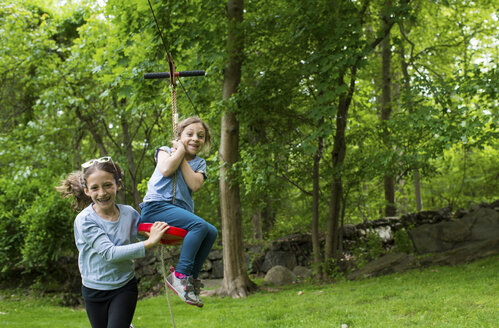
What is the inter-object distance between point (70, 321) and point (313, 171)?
18.0 ft

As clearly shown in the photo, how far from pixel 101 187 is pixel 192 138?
0.69 m

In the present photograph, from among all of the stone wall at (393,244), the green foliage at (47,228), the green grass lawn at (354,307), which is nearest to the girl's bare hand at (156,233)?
the green grass lawn at (354,307)

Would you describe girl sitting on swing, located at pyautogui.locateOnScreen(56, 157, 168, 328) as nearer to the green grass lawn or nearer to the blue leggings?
the blue leggings

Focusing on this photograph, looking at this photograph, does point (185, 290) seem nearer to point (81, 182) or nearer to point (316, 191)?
point (81, 182)

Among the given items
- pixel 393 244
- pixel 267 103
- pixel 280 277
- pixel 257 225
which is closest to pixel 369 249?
pixel 393 244

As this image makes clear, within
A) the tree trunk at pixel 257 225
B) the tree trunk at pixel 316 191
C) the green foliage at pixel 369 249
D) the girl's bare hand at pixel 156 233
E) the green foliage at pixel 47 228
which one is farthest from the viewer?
the tree trunk at pixel 257 225

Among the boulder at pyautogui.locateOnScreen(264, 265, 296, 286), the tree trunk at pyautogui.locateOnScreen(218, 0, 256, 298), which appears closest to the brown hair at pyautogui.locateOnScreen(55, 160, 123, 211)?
the tree trunk at pyautogui.locateOnScreen(218, 0, 256, 298)

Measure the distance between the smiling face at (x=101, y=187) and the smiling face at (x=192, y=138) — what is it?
551mm

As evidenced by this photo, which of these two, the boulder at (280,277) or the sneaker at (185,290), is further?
the boulder at (280,277)

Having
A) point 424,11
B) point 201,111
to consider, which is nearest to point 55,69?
point 201,111

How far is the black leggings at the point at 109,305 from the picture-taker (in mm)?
2674

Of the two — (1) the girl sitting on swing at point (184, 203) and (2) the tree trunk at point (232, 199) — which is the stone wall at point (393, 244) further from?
(1) the girl sitting on swing at point (184, 203)

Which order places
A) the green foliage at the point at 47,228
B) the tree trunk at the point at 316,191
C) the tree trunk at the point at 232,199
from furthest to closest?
1. the green foliage at the point at 47,228
2. the tree trunk at the point at 316,191
3. the tree trunk at the point at 232,199

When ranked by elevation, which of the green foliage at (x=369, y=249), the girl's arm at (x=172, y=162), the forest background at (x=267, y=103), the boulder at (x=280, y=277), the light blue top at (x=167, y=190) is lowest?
the boulder at (x=280, y=277)
